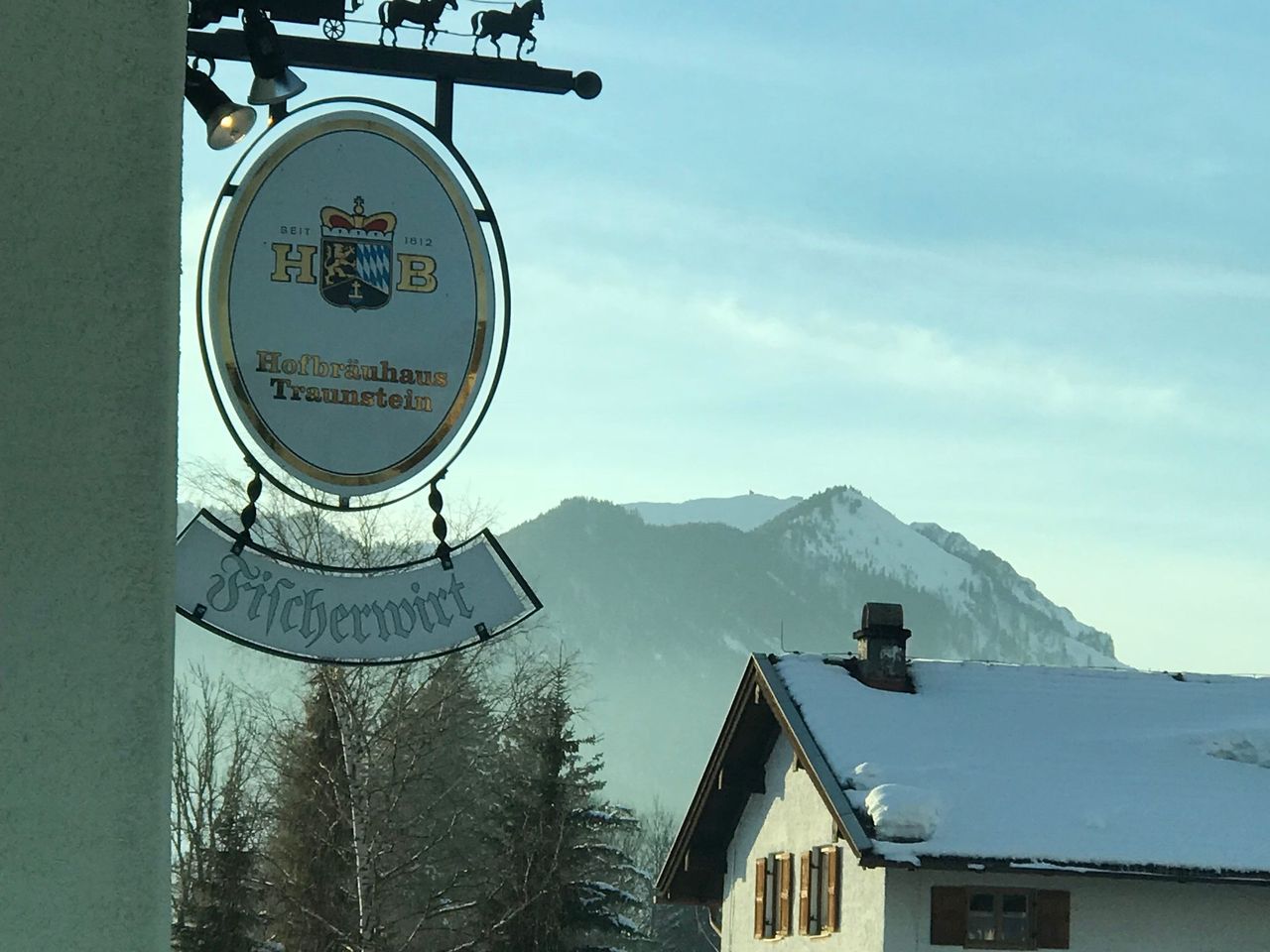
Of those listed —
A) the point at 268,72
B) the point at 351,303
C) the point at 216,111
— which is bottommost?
the point at 351,303

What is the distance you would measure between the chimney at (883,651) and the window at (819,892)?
2462mm

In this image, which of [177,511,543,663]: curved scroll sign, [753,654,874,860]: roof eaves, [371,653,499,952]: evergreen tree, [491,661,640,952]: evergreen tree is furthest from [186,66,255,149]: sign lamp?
[491,661,640,952]: evergreen tree

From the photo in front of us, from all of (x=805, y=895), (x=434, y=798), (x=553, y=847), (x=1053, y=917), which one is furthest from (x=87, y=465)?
(x=434, y=798)

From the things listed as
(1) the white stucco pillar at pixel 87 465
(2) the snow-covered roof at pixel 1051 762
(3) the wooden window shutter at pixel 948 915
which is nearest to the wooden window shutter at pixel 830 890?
(2) the snow-covered roof at pixel 1051 762

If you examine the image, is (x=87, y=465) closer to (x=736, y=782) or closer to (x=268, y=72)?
(x=268, y=72)

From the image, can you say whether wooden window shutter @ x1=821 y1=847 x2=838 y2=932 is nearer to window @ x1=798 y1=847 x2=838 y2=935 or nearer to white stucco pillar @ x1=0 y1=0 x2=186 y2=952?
window @ x1=798 y1=847 x2=838 y2=935

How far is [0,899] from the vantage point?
4.25 metres

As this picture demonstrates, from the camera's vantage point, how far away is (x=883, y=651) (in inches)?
966

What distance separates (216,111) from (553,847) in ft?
96.9

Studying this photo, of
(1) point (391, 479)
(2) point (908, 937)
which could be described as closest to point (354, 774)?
(2) point (908, 937)

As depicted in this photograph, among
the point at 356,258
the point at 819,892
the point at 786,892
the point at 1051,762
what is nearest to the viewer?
the point at 356,258

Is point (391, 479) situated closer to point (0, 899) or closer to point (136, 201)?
point (136, 201)

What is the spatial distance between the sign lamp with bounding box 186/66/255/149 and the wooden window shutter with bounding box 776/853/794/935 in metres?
19.7

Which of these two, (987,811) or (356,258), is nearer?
(356,258)
